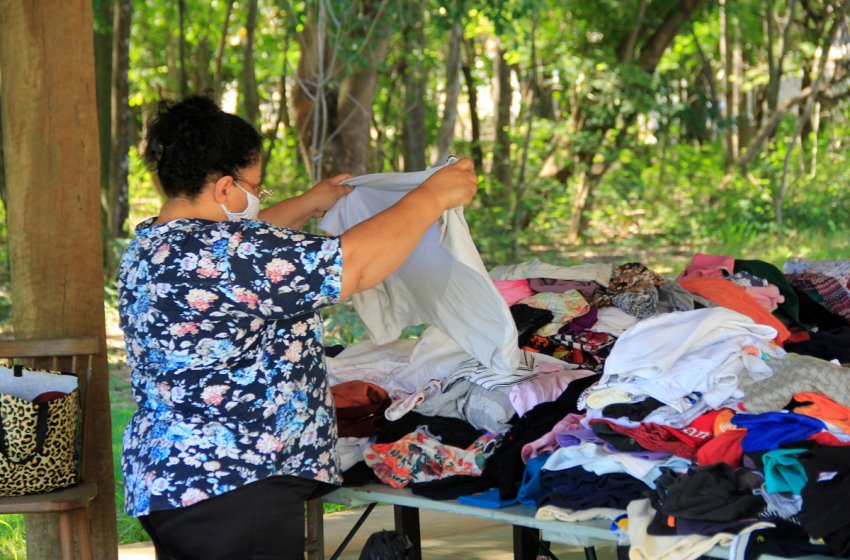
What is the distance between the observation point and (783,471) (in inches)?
94.0

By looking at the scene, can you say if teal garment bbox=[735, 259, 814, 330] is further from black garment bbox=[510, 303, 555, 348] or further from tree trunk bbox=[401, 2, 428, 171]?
tree trunk bbox=[401, 2, 428, 171]

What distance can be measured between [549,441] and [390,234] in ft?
2.83

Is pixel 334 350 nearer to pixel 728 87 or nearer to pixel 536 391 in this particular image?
pixel 536 391

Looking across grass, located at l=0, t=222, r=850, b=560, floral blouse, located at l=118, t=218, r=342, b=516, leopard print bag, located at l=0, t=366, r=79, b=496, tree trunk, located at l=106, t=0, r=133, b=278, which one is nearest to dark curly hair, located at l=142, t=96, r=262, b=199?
floral blouse, located at l=118, t=218, r=342, b=516

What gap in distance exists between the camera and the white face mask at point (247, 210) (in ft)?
8.43

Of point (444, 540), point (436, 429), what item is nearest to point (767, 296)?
point (436, 429)

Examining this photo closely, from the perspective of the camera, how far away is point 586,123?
12.8 metres

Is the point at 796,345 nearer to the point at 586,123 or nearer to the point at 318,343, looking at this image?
the point at 318,343

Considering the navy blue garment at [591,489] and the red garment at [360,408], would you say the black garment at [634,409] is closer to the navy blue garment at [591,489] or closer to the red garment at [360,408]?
the navy blue garment at [591,489]

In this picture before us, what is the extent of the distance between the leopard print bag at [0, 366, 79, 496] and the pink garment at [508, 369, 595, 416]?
133 centimetres

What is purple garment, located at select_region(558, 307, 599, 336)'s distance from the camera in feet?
12.0

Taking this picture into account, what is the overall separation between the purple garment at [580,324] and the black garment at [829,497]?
1.33m

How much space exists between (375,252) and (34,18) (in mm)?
1644

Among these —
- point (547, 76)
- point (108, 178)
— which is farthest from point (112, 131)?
point (547, 76)
